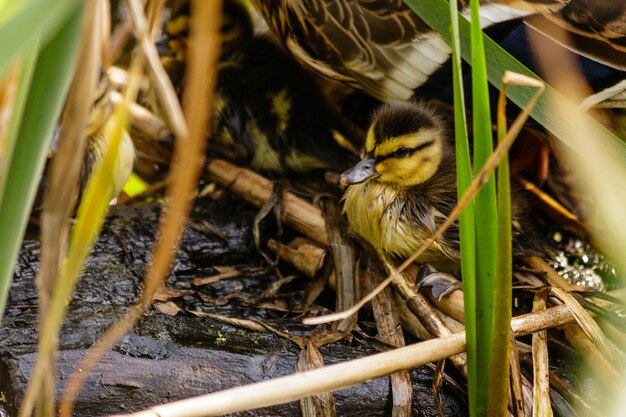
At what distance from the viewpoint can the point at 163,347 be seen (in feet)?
5.69

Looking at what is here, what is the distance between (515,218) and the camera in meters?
2.03

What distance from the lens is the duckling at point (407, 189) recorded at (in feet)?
6.38

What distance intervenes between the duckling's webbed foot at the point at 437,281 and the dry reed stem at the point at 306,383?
419mm

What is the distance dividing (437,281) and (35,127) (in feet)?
3.57

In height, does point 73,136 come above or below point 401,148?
below

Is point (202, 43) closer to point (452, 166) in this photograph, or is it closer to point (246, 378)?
point (246, 378)

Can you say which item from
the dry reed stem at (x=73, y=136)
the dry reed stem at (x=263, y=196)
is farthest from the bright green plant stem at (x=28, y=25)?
the dry reed stem at (x=263, y=196)

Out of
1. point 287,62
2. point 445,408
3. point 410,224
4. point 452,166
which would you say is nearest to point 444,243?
point 410,224

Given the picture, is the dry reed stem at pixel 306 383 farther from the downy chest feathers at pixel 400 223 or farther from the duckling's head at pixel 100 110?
the duckling's head at pixel 100 110

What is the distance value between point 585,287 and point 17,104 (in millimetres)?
1456

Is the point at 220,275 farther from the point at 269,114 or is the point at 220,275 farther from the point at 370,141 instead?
the point at 269,114

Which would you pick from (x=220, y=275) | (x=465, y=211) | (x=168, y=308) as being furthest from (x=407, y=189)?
(x=465, y=211)

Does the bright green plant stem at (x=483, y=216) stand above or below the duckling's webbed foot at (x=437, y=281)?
below

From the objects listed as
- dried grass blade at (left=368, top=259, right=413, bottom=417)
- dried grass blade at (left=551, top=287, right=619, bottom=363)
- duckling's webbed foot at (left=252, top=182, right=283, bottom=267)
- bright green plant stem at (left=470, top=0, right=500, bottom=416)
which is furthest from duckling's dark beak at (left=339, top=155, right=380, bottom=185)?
bright green plant stem at (left=470, top=0, right=500, bottom=416)
